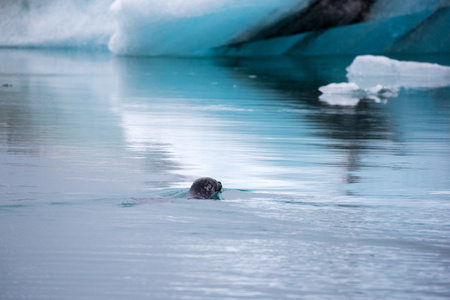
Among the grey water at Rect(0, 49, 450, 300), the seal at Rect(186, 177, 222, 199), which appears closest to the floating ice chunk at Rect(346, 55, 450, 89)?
the grey water at Rect(0, 49, 450, 300)

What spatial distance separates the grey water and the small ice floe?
2.41 m

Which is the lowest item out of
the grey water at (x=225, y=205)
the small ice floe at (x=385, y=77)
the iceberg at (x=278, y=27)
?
the grey water at (x=225, y=205)

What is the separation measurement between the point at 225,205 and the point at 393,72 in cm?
1114

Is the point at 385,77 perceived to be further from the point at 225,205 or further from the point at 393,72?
the point at 225,205

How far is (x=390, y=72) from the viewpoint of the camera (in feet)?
47.0

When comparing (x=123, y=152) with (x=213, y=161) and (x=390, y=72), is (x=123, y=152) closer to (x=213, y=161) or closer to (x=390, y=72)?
(x=213, y=161)

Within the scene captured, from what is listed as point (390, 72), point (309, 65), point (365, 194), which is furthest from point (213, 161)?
point (309, 65)

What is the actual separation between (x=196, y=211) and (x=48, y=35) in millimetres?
25406

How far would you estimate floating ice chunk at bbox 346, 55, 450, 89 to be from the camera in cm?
1291

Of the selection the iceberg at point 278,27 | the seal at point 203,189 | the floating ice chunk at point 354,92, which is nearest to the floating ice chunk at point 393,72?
the floating ice chunk at point 354,92

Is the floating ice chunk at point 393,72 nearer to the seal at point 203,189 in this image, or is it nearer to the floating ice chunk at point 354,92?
the floating ice chunk at point 354,92

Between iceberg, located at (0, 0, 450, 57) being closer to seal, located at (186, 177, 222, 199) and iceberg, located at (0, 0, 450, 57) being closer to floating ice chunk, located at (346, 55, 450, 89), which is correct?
floating ice chunk, located at (346, 55, 450, 89)

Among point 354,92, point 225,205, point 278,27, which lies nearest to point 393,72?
point 354,92

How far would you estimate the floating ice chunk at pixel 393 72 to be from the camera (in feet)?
42.4
